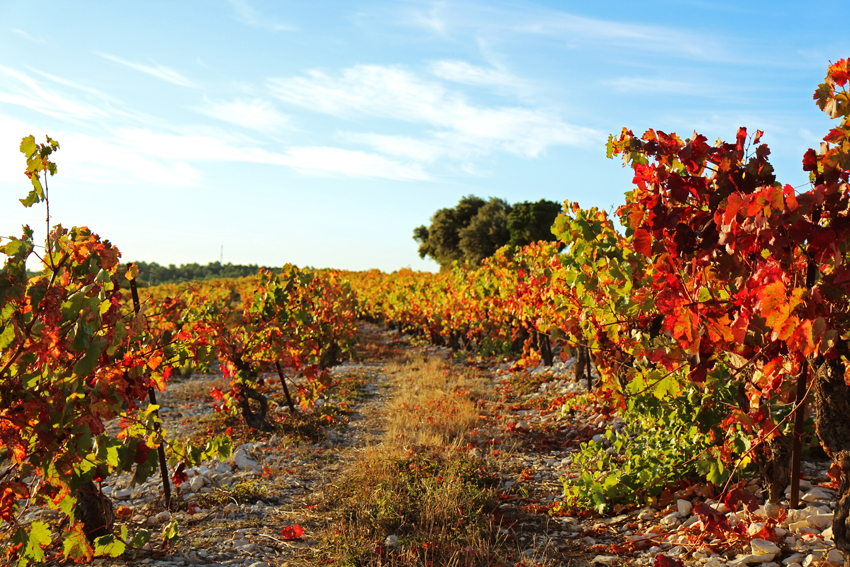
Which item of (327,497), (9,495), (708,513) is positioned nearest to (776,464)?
(708,513)

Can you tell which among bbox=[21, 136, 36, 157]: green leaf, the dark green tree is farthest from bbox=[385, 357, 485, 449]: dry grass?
the dark green tree

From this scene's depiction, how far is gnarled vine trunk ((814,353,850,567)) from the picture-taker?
2.81 metres

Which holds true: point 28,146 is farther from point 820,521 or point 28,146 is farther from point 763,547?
point 820,521

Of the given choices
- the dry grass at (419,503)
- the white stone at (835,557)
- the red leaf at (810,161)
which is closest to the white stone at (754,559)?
the white stone at (835,557)

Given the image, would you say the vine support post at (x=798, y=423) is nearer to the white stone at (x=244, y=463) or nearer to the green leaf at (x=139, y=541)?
the green leaf at (x=139, y=541)

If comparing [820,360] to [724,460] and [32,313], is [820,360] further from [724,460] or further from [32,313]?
[32,313]

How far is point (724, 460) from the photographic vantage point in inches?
137

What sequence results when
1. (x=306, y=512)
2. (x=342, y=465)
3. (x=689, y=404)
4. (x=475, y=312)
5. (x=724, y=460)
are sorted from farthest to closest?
(x=475, y=312) < (x=342, y=465) < (x=306, y=512) < (x=689, y=404) < (x=724, y=460)

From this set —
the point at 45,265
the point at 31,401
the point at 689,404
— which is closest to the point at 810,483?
the point at 689,404

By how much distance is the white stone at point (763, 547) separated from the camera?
310 centimetres

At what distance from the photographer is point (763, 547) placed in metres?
3.12

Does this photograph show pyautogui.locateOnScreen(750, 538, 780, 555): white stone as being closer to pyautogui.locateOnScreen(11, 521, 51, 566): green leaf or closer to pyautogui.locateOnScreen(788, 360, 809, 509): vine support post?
pyautogui.locateOnScreen(788, 360, 809, 509): vine support post

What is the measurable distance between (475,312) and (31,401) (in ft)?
38.0

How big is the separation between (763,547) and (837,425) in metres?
0.82
